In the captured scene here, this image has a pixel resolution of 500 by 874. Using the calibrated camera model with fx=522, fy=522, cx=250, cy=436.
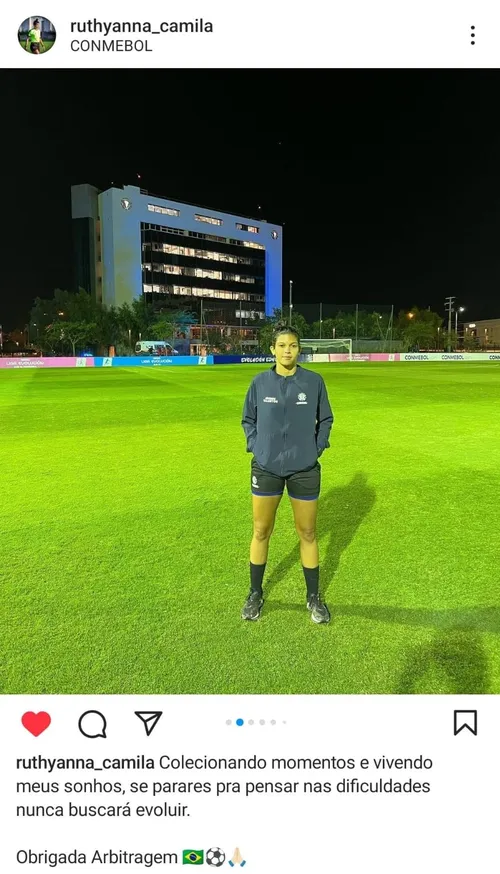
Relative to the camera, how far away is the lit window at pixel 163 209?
101m

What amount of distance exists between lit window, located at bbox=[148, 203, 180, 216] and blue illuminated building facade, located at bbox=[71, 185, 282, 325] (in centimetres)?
19

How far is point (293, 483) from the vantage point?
3998 mm

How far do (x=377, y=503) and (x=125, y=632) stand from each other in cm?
423

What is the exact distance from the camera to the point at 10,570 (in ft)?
16.4
